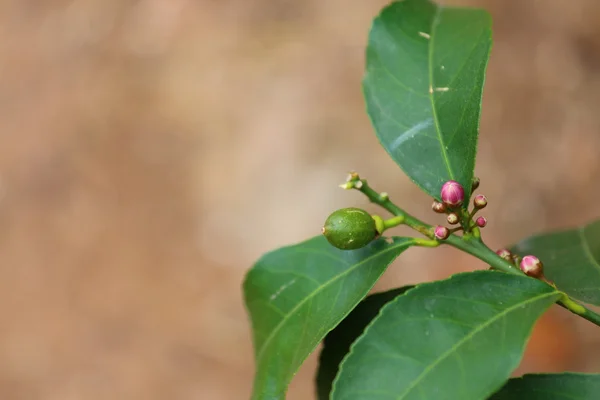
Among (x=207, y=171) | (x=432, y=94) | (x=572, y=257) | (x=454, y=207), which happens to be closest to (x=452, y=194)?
(x=454, y=207)

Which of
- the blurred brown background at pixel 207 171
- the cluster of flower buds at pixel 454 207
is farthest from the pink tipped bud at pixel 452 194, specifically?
the blurred brown background at pixel 207 171

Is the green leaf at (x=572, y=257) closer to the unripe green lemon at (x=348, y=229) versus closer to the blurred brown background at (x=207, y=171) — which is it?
the unripe green lemon at (x=348, y=229)

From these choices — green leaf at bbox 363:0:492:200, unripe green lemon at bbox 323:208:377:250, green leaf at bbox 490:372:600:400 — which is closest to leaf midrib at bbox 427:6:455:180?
green leaf at bbox 363:0:492:200

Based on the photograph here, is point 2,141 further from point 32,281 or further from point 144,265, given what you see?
point 144,265

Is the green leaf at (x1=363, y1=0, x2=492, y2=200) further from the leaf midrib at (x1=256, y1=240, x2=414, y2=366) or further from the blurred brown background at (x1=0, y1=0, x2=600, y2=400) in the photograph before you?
the blurred brown background at (x1=0, y1=0, x2=600, y2=400)

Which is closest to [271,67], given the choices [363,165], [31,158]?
[363,165]

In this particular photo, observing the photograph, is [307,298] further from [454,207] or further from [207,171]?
[207,171]
